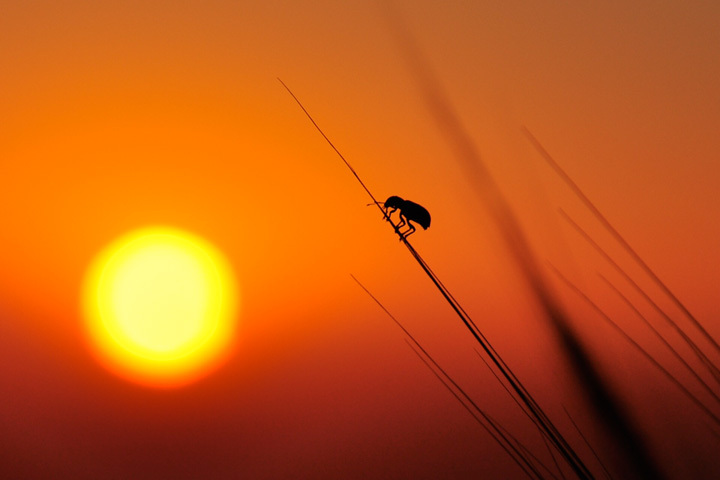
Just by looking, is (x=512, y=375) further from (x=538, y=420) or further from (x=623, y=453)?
(x=623, y=453)

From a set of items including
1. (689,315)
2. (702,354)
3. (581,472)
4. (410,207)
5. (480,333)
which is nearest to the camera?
(581,472)

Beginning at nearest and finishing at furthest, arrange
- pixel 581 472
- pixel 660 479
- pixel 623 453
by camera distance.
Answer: pixel 660 479 < pixel 623 453 < pixel 581 472

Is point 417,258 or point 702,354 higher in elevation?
point 417,258

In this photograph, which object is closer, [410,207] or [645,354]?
[645,354]

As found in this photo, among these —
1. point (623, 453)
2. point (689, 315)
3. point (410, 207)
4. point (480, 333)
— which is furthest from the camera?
point (410, 207)

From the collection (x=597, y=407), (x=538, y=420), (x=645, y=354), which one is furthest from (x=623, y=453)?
(x=645, y=354)

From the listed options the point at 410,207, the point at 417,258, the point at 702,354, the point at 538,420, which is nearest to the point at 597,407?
the point at 538,420

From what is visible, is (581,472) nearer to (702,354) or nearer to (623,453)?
(623,453)

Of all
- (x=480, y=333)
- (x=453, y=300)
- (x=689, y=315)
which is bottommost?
(x=689, y=315)

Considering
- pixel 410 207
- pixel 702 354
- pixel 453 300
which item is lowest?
pixel 702 354

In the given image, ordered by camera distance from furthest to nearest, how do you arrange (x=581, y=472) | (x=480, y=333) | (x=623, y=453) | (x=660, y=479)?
(x=480, y=333) < (x=581, y=472) < (x=623, y=453) < (x=660, y=479)
